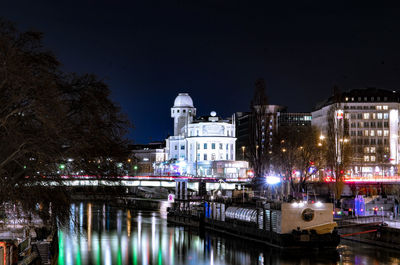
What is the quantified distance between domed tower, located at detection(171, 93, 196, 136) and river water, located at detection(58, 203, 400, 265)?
124828 millimetres

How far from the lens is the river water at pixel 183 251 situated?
48.3m

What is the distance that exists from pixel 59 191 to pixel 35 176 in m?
1.86

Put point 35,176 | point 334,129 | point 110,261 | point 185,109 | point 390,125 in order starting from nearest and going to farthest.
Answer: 1. point 35,176
2. point 110,261
3. point 334,129
4. point 390,125
5. point 185,109

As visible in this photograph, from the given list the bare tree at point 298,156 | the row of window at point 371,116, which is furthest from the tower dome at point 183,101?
the bare tree at point 298,156

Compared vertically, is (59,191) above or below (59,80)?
below

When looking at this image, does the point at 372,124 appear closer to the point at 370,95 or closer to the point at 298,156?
Answer: the point at 370,95

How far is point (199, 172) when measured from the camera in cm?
17325

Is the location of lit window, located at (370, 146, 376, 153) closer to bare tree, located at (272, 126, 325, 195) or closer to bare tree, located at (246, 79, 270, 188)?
bare tree, located at (272, 126, 325, 195)

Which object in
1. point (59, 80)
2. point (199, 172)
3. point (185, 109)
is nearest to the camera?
point (59, 80)

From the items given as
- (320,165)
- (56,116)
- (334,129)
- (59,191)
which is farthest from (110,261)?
(320,165)

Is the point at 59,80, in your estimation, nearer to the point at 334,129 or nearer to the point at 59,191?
the point at 59,191

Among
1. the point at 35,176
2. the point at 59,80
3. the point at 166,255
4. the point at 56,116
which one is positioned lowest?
the point at 166,255

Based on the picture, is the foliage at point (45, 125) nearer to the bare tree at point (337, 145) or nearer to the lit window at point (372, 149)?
the bare tree at point (337, 145)

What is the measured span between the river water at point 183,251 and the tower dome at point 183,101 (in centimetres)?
12771
